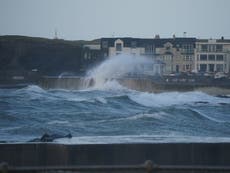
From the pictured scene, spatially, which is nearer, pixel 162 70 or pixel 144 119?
pixel 144 119

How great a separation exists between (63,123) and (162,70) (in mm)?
62297

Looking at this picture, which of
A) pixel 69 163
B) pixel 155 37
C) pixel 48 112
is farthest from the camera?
pixel 155 37

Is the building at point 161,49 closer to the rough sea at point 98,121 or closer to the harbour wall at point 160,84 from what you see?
the harbour wall at point 160,84

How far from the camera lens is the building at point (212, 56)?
8719cm

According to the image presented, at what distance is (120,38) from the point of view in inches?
3551

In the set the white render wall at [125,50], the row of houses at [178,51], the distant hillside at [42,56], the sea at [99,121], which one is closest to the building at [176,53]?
the row of houses at [178,51]

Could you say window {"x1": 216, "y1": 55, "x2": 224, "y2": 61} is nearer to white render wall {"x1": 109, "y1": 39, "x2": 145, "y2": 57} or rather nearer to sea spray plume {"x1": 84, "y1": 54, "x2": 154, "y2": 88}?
sea spray plume {"x1": 84, "y1": 54, "x2": 154, "y2": 88}

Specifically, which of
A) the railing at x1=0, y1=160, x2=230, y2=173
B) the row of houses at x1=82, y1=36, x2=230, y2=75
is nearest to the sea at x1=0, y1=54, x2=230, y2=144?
the railing at x1=0, y1=160, x2=230, y2=173

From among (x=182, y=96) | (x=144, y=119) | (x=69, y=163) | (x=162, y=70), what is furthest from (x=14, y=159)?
(x=162, y=70)

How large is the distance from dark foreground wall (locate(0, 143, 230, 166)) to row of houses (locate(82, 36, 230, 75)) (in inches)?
3133

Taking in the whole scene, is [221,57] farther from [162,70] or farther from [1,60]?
Answer: [1,60]

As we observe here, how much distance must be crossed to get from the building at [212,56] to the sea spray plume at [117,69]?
302 inches

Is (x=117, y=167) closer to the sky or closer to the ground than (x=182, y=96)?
closer to the sky

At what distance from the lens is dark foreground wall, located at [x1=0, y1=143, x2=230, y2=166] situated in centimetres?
715
